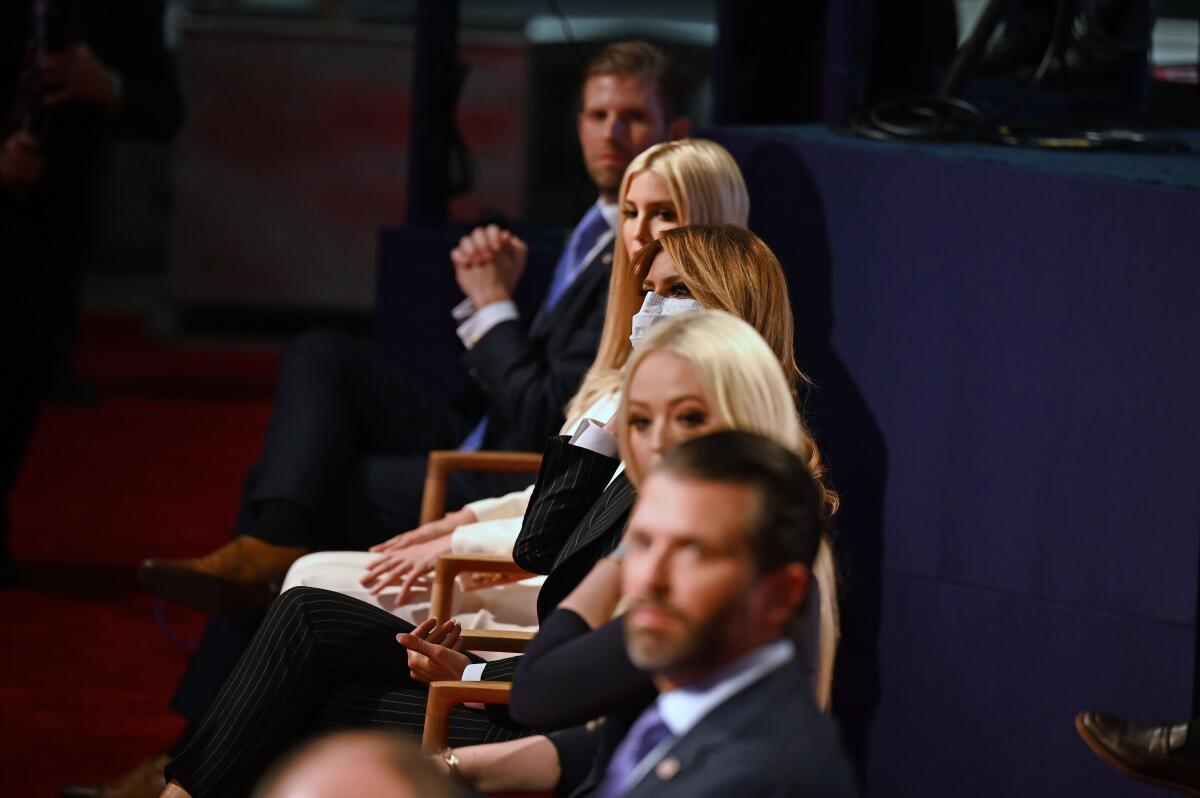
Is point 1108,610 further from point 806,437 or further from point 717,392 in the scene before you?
point 717,392

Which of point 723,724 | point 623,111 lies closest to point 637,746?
point 723,724

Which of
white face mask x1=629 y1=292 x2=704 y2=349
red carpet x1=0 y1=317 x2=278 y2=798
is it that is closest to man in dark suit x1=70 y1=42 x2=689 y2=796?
red carpet x1=0 y1=317 x2=278 y2=798

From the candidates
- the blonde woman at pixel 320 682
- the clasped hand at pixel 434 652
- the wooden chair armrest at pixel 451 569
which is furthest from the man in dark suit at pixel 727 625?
the wooden chair armrest at pixel 451 569

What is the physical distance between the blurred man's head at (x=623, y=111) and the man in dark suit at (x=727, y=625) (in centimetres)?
216

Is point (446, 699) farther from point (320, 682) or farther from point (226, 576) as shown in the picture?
point (226, 576)

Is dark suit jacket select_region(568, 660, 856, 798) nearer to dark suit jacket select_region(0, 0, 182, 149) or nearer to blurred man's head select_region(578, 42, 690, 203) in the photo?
Answer: blurred man's head select_region(578, 42, 690, 203)

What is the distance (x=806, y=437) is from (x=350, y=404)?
1609 mm

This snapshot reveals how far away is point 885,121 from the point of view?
134 inches

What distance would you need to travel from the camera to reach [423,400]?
3.76 m

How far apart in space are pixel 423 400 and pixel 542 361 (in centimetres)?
37

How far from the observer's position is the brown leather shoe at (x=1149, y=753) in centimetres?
259

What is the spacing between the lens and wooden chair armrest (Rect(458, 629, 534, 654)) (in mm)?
2604

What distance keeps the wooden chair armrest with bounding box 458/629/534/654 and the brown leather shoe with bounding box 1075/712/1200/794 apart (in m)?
0.87

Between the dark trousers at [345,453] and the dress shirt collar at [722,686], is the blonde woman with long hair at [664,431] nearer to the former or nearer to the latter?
the dress shirt collar at [722,686]
